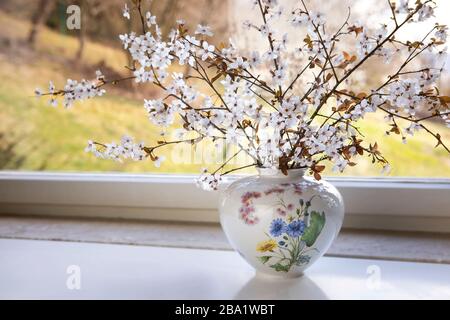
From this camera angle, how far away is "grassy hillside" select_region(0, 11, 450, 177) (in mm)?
1333

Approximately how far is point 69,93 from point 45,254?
1.12ft

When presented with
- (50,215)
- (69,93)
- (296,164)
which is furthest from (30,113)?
(296,164)

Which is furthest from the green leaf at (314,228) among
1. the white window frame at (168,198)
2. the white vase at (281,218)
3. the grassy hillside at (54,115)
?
the grassy hillside at (54,115)

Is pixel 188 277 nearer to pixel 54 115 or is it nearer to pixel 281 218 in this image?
pixel 281 218

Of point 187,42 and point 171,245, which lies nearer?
point 187,42

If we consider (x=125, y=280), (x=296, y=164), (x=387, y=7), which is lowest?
(x=125, y=280)

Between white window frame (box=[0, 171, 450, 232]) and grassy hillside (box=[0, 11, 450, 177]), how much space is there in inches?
1.4

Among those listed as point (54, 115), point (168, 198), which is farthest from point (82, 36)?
point (168, 198)

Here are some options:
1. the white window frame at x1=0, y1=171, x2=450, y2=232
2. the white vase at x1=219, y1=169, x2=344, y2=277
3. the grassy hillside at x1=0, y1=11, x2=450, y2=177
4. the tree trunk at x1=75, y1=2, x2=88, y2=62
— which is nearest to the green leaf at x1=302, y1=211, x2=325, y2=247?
the white vase at x1=219, y1=169, x2=344, y2=277

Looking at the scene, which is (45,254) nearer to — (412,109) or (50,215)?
(50,215)

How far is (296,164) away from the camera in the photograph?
2.89 feet

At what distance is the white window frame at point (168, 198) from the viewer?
1.15 m

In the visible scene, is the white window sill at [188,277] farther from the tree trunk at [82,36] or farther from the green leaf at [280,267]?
the tree trunk at [82,36]

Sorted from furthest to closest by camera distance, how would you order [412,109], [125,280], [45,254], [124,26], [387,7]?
[124,26] → [387,7] → [45,254] → [125,280] → [412,109]
